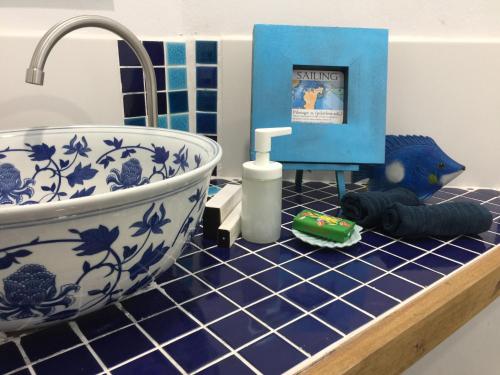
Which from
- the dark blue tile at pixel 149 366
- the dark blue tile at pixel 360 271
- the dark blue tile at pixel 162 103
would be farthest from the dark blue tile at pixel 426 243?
the dark blue tile at pixel 162 103

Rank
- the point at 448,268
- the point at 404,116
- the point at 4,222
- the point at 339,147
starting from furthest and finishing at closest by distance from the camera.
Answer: the point at 404,116 → the point at 339,147 → the point at 448,268 → the point at 4,222

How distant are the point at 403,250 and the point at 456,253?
0.07 meters

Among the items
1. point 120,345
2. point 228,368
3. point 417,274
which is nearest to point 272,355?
point 228,368

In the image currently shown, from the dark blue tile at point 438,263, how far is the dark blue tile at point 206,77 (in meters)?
0.53

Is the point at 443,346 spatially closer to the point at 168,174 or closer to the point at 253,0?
the point at 168,174

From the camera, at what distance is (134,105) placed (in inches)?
32.0

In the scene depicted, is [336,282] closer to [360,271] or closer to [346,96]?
[360,271]

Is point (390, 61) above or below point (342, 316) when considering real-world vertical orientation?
above

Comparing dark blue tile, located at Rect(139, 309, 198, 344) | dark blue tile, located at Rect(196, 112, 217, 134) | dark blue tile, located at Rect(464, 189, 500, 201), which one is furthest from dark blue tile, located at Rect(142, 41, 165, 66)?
dark blue tile, located at Rect(464, 189, 500, 201)

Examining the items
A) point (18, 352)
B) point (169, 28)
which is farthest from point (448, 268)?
point (169, 28)

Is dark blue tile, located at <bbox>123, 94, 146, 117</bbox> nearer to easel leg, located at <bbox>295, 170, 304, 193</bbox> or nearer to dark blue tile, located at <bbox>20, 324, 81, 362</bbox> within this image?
easel leg, located at <bbox>295, 170, 304, 193</bbox>

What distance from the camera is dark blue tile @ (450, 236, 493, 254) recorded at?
63 centimetres

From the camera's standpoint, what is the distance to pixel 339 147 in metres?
0.76

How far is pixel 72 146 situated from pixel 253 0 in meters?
0.46
